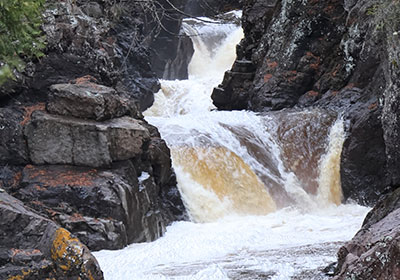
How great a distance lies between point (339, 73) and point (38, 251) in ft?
44.7

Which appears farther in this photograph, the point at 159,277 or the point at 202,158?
the point at 202,158

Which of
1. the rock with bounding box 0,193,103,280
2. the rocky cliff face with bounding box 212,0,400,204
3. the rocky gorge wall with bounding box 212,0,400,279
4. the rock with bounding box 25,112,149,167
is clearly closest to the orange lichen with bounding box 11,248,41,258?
the rock with bounding box 0,193,103,280

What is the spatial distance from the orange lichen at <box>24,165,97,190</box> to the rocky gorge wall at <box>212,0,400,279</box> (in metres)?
4.78

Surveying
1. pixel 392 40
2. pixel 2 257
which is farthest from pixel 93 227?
pixel 392 40

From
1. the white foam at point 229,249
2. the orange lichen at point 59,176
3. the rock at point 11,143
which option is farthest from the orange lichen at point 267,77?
the rock at point 11,143

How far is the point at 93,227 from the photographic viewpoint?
6.88 meters

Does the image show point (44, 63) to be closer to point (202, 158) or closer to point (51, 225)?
point (202, 158)

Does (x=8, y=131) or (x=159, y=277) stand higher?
(x=8, y=131)

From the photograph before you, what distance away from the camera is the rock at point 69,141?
7.66 meters

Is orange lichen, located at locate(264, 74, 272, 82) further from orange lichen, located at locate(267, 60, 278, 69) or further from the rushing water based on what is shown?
the rushing water

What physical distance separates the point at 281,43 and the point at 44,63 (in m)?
10.7

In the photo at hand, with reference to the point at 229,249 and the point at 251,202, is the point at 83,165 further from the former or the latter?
the point at 251,202

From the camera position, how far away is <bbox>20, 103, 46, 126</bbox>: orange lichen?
7.87 m

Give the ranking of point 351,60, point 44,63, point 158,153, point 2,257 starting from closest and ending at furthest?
point 2,257, point 44,63, point 158,153, point 351,60
